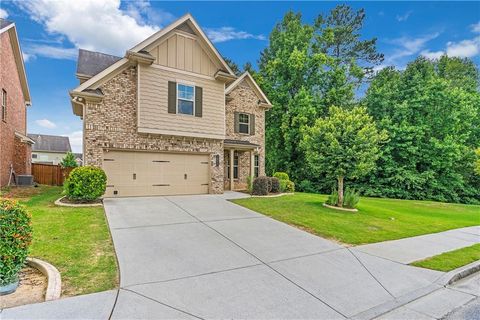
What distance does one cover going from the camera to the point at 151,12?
12680 millimetres

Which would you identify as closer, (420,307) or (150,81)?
(420,307)

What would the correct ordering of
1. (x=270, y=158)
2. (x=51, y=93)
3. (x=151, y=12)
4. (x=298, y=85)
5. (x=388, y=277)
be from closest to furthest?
(x=388, y=277) < (x=151, y=12) < (x=51, y=93) < (x=298, y=85) < (x=270, y=158)

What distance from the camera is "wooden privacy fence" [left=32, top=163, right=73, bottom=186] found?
16.6 m

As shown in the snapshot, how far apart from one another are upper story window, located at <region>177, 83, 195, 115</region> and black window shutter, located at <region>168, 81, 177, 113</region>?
18 centimetres

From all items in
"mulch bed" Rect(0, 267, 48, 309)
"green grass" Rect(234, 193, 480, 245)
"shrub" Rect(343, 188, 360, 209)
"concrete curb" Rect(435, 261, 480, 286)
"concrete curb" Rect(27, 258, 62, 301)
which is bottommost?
"concrete curb" Rect(435, 261, 480, 286)

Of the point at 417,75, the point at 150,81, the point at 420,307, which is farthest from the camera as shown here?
the point at 417,75

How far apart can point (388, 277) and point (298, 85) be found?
66.7 feet

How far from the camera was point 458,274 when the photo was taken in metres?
4.77

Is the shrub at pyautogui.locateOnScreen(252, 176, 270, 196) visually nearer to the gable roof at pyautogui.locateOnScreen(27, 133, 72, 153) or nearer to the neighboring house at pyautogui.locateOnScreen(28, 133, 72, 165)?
the neighboring house at pyautogui.locateOnScreen(28, 133, 72, 165)

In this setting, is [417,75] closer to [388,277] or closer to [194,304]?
[388,277]

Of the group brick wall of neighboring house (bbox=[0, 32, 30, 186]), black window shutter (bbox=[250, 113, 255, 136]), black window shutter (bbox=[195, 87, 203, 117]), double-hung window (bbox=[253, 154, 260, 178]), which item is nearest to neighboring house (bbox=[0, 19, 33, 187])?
brick wall of neighboring house (bbox=[0, 32, 30, 186])

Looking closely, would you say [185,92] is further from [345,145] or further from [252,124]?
[345,145]

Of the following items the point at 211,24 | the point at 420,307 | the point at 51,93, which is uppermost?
the point at 211,24

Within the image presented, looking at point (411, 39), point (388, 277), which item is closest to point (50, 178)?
point (388, 277)
